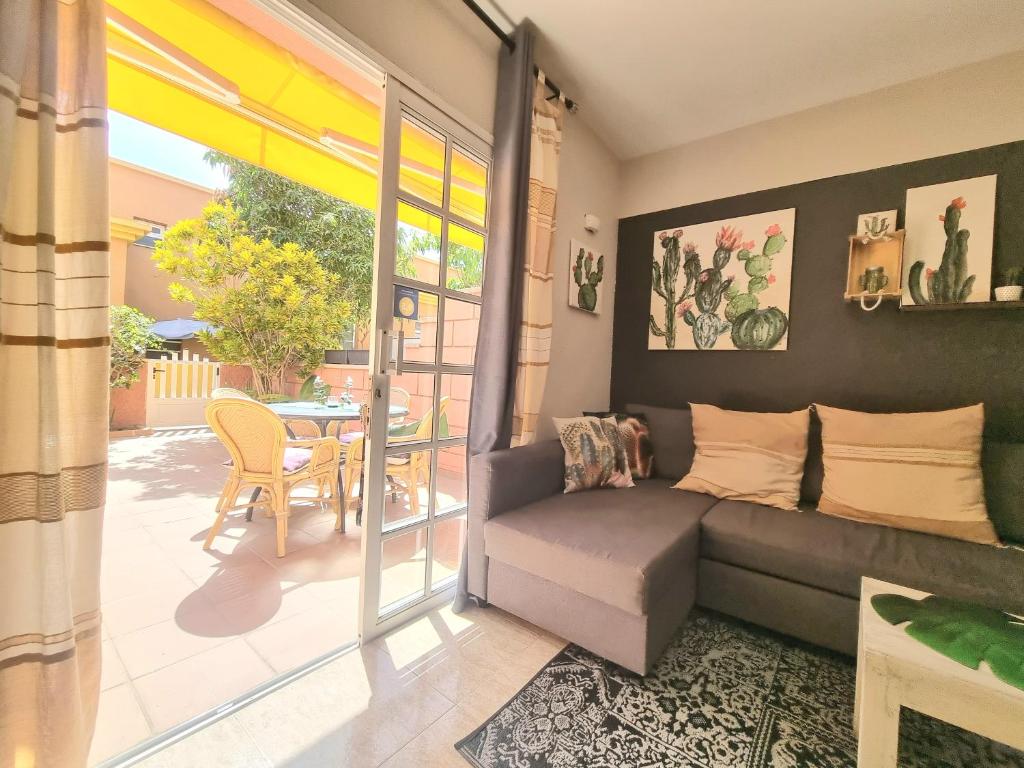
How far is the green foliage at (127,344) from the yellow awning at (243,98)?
12.5 ft

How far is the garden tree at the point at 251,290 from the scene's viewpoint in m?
4.46

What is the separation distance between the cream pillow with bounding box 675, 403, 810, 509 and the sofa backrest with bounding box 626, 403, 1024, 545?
0.11 meters

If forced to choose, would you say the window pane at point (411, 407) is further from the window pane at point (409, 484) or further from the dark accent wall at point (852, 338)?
the dark accent wall at point (852, 338)

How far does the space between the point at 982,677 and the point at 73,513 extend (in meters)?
2.08

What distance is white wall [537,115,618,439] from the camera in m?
2.62

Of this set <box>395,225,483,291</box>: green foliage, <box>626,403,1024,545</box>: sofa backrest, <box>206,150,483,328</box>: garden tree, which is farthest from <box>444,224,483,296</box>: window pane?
<box>206,150,483,328</box>: garden tree

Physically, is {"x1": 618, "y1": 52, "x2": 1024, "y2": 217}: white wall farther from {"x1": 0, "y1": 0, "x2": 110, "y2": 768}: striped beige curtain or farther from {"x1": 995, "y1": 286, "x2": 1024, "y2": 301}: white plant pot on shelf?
{"x1": 0, "y1": 0, "x2": 110, "y2": 768}: striped beige curtain

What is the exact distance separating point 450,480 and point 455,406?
37cm

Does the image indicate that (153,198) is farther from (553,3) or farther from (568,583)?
(568,583)

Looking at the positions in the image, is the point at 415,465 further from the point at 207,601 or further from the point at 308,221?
the point at 308,221

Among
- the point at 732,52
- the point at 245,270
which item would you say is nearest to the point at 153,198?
the point at 245,270

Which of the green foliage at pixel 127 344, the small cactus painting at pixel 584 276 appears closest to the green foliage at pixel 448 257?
the small cactus painting at pixel 584 276

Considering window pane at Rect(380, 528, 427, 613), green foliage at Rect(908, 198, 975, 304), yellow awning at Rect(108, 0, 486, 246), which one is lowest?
window pane at Rect(380, 528, 427, 613)

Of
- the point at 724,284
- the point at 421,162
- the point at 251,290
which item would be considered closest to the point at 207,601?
the point at 421,162
